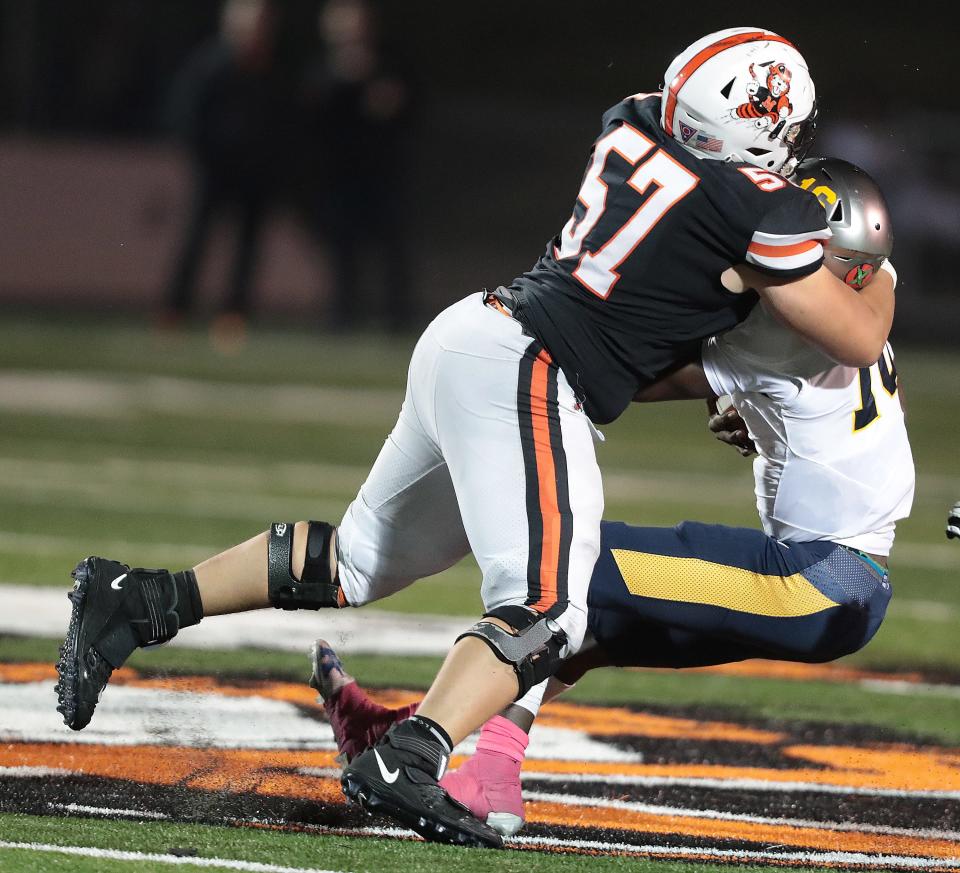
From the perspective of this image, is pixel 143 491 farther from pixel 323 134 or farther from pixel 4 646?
pixel 323 134

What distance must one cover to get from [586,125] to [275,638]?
12.7 metres

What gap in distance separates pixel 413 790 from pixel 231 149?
12321 millimetres

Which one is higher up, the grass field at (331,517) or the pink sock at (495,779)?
the pink sock at (495,779)

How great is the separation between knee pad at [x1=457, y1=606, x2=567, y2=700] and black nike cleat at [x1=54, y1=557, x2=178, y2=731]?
2.57 feet

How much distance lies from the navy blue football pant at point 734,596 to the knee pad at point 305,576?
0.56 m

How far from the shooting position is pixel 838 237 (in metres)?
3.80

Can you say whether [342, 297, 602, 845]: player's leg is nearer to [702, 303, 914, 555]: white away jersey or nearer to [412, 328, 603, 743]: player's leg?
[412, 328, 603, 743]: player's leg

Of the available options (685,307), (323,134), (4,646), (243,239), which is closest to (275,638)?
(4,646)

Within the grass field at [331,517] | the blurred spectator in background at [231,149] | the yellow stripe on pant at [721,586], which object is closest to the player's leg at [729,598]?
the yellow stripe on pant at [721,586]

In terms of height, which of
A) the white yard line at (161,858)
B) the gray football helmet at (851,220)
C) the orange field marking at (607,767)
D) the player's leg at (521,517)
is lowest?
the orange field marking at (607,767)

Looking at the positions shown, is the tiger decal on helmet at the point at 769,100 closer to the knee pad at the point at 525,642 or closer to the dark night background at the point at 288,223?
the knee pad at the point at 525,642

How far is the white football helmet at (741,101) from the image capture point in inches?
141

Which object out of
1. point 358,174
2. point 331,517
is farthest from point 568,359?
point 358,174

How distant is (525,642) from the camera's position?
11.2 ft
